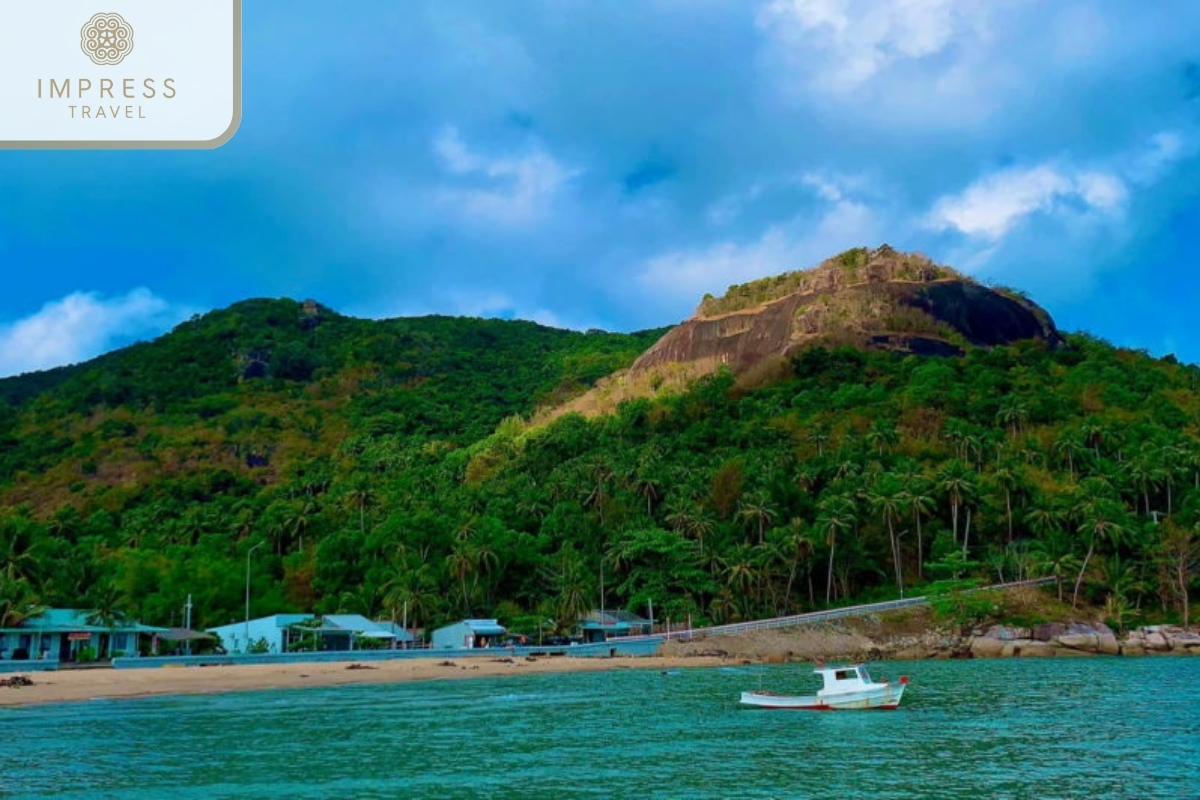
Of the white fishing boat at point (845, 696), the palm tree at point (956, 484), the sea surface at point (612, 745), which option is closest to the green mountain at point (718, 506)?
the palm tree at point (956, 484)

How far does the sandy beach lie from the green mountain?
16.4 meters

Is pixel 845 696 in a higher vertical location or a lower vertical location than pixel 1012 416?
lower

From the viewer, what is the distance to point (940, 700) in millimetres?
47750

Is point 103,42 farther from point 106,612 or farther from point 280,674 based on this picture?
point 106,612

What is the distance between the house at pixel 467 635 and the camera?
93.1 metres

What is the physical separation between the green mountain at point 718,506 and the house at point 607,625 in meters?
2.08

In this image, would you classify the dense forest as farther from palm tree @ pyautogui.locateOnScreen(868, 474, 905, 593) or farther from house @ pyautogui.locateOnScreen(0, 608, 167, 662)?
house @ pyautogui.locateOnScreen(0, 608, 167, 662)

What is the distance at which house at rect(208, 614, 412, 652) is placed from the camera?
87.1 m

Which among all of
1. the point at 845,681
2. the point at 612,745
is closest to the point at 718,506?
the point at 845,681

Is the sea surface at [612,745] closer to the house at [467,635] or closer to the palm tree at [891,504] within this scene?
the house at [467,635]

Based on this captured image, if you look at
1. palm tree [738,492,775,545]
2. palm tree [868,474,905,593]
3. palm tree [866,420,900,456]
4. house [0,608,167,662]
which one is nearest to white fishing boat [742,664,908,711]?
palm tree [868,474,905,593]

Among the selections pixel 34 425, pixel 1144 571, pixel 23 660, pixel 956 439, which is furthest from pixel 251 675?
pixel 34 425

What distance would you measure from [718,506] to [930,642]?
32.2m

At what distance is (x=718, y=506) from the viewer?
113 meters
